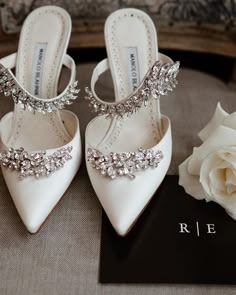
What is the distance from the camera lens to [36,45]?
2.66 ft

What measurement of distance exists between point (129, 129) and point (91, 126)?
81mm

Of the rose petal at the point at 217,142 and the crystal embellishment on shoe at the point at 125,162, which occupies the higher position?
the rose petal at the point at 217,142

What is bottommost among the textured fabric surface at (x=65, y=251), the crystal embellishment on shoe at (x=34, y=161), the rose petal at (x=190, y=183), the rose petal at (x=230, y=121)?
the textured fabric surface at (x=65, y=251)

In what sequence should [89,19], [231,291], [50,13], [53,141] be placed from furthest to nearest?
[89,19] < [50,13] < [53,141] < [231,291]

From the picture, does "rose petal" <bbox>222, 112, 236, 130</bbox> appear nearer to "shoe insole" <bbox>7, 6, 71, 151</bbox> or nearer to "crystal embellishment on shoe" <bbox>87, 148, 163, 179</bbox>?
"crystal embellishment on shoe" <bbox>87, 148, 163, 179</bbox>

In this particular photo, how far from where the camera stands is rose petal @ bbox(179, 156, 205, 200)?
2.19 feet

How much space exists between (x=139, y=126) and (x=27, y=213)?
0.96ft

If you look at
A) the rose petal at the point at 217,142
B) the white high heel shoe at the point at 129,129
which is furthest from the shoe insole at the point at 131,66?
the rose petal at the point at 217,142

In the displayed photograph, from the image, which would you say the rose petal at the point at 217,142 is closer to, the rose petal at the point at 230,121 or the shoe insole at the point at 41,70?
the rose petal at the point at 230,121

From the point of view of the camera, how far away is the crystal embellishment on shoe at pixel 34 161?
610mm

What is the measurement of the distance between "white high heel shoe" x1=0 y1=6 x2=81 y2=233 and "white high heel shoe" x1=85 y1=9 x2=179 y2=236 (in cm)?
5

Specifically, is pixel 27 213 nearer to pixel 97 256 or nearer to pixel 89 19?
pixel 97 256

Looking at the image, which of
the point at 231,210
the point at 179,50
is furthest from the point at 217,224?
the point at 179,50

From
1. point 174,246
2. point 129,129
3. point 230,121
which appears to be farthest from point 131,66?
point 174,246
